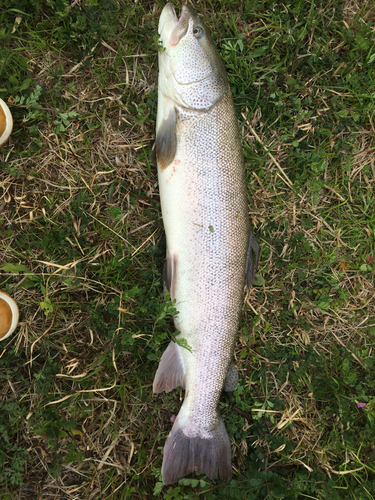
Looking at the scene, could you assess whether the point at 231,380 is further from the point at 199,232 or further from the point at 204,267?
the point at 199,232

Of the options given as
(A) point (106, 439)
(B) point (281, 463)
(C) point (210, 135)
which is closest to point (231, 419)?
(B) point (281, 463)

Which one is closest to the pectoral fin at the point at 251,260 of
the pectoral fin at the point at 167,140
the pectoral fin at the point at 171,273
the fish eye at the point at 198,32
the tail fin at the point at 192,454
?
the pectoral fin at the point at 171,273

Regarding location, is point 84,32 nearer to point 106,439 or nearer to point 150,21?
point 150,21

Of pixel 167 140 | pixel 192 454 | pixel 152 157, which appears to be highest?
pixel 167 140

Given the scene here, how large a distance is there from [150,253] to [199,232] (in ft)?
1.82

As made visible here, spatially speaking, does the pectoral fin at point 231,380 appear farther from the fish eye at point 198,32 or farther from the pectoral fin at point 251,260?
the fish eye at point 198,32

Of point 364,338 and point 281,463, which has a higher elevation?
point 364,338

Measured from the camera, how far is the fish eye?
2392 mm

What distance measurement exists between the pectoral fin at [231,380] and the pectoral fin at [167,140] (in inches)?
64.4

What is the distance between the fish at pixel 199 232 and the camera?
2.36m

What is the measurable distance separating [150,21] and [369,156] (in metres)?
2.28

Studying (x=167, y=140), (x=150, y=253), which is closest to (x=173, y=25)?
(x=167, y=140)

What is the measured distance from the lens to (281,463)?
8.82 ft

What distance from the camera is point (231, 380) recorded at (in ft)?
8.34
